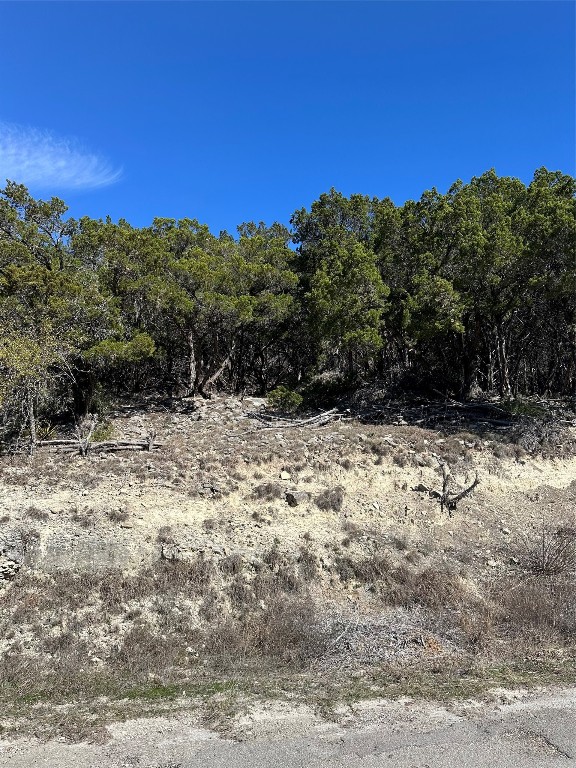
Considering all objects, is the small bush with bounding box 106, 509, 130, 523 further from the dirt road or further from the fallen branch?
the fallen branch

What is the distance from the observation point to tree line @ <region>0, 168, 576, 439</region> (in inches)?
709

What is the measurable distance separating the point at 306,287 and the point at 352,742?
22.9 meters

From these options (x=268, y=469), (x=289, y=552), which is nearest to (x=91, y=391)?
(x=268, y=469)

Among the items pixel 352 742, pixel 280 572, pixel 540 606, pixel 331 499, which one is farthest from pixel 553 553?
pixel 352 742

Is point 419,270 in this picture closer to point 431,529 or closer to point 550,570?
point 431,529

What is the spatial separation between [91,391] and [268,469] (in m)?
9.68

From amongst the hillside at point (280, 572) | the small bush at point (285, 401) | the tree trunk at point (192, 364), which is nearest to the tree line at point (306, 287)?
the tree trunk at point (192, 364)

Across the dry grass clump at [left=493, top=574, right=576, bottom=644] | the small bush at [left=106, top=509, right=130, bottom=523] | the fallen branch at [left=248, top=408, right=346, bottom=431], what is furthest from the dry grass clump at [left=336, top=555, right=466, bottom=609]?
the fallen branch at [left=248, top=408, right=346, bottom=431]

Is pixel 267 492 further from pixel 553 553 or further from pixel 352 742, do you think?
pixel 352 742

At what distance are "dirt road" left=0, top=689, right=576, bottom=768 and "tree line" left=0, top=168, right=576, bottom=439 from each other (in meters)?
11.7

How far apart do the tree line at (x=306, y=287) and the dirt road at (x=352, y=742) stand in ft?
38.4

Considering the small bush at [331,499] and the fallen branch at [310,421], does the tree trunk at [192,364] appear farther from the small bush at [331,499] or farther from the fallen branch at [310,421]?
the small bush at [331,499]

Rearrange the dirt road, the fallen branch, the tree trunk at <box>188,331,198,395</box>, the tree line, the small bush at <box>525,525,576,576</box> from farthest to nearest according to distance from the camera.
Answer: the tree trunk at <box>188,331,198,395</box> < the fallen branch < the tree line < the small bush at <box>525,525,576,576</box> < the dirt road

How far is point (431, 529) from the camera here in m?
13.8
